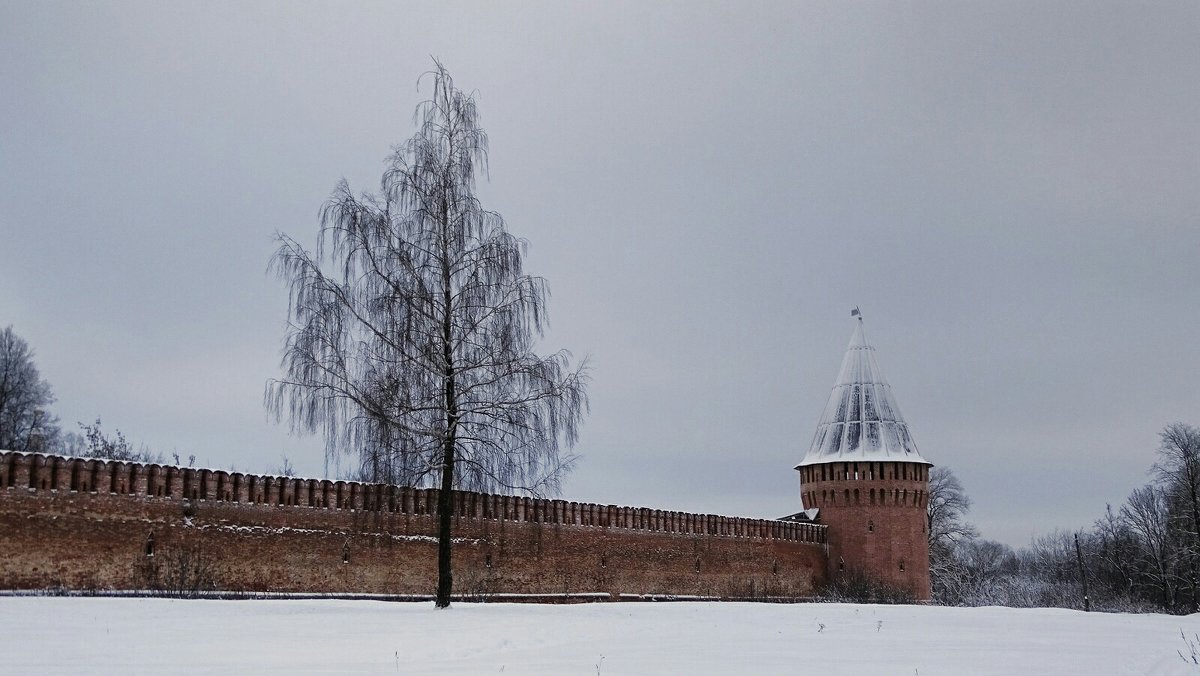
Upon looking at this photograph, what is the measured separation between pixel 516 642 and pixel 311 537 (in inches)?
329

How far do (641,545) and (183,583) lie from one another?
35.5 ft

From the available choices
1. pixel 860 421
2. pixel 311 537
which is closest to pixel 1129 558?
pixel 860 421

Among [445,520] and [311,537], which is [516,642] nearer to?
[445,520]

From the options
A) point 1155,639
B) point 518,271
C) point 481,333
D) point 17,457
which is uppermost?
point 518,271

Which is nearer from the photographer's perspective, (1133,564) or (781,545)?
(781,545)

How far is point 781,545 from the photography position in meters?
28.5

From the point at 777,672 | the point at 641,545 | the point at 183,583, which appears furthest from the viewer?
the point at 641,545

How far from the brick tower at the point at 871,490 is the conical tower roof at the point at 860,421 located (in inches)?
1.1

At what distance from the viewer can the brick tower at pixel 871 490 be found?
2944 centimetres

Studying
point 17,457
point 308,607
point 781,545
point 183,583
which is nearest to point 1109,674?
point 308,607

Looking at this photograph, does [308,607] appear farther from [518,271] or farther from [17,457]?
[518,271]

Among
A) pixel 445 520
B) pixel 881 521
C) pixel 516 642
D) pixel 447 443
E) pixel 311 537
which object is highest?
pixel 447 443

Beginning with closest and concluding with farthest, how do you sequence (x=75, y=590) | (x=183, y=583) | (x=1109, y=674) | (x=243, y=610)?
(x=1109, y=674), (x=243, y=610), (x=75, y=590), (x=183, y=583)

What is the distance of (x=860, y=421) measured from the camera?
31266 mm
